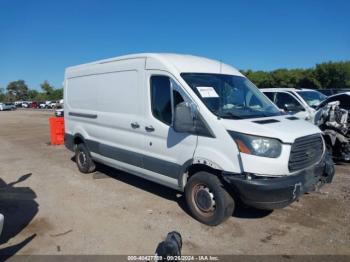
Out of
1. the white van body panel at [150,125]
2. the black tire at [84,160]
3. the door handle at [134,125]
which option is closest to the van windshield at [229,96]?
the white van body panel at [150,125]

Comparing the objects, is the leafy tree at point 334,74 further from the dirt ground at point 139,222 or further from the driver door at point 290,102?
the dirt ground at point 139,222

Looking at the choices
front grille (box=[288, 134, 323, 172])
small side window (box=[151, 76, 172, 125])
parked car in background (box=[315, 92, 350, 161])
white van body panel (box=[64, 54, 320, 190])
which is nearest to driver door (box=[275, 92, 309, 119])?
parked car in background (box=[315, 92, 350, 161])

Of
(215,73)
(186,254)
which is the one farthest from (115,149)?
(186,254)

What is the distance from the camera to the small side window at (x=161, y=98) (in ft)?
16.2

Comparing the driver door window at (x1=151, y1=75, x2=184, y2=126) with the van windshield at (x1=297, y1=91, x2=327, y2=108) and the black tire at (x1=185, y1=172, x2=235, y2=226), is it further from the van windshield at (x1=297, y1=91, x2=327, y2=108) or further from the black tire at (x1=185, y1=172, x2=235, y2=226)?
the van windshield at (x1=297, y1=91, x2=327, y2=108)

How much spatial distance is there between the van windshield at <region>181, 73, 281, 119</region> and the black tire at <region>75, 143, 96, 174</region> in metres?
3.55

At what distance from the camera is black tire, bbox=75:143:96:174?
732 centimetres

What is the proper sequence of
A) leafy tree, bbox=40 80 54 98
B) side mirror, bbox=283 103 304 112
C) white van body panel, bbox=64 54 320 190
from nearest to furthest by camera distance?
white van body panel, bbox=64 54 320 190
side mirror, bbox=283 103 304 112
leafy tree, bbox=40 80 54 98

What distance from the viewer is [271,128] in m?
4.15

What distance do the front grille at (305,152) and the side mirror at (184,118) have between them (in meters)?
1.37

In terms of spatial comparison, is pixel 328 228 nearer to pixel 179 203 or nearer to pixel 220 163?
pixel 220 163

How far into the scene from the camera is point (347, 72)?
41.2 m

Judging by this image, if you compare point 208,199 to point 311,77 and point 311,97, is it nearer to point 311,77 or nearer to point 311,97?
point 311,97

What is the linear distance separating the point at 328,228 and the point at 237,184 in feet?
5.10
